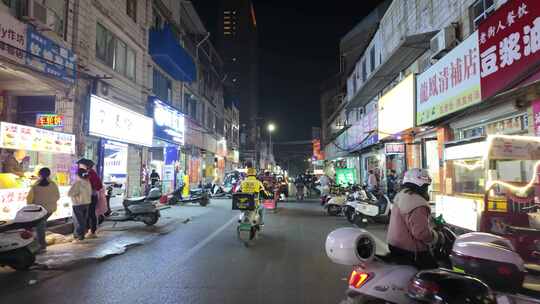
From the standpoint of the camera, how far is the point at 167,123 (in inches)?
858

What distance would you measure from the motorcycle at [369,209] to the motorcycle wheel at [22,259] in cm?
949

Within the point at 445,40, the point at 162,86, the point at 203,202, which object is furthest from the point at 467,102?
the point at 162,86

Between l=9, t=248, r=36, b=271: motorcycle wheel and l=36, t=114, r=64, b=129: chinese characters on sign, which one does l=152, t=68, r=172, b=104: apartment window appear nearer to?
l=36, t=114, r=64, b=129: chinese characters on sign

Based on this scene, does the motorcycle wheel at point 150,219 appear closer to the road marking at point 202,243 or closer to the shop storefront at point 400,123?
the road marking at point 202,243

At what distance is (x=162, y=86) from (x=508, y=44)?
18813mm

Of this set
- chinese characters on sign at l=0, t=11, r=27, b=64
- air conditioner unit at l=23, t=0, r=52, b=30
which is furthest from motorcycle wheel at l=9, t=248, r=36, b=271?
air conditioner unit at l=23, t=0, r=52, b=30

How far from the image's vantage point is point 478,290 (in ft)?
9.54

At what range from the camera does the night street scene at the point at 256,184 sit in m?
3.81

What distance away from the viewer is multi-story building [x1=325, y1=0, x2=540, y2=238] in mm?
7926

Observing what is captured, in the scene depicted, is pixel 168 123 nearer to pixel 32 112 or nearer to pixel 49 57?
pixel 32 112

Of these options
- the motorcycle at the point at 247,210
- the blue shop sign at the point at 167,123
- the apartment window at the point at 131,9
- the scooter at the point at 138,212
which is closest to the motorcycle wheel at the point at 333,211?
the motorcycle at the point at 247,210

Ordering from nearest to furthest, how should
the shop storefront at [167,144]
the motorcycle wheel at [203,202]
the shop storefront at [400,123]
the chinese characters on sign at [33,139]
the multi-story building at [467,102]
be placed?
the multi-story building at [467,102] < the chinese characters on sign at [33,139] < the shop storefront at [400,123] < the motorcycle wheel at [203,202] < the shop storefront at [167,144]

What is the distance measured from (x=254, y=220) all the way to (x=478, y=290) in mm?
6744

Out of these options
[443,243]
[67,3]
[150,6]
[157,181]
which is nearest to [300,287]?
[443,243]
